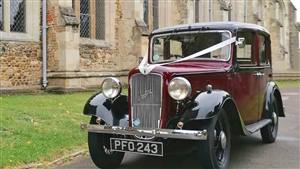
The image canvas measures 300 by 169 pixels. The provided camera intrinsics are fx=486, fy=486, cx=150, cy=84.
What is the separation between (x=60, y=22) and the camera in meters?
16.8

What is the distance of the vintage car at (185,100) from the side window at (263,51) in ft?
0.96

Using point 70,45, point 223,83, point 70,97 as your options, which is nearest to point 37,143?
point 223,83

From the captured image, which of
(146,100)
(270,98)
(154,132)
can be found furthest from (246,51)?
(154,132)

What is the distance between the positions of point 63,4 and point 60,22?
2.27 ft

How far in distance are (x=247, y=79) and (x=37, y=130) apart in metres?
3.96

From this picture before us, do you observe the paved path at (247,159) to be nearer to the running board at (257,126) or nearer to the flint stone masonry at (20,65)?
the running board at (257,126)

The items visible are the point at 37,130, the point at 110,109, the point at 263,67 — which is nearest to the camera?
the point at 110,109

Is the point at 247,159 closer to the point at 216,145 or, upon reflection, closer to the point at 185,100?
the point at 216,145

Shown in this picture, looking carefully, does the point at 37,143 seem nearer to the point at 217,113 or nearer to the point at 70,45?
the point at 217,113

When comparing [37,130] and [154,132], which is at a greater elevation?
[154,132]

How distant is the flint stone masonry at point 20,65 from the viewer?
15711mm

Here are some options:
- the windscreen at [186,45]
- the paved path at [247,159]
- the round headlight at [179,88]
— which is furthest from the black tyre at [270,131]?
the round headlight at [179,88]

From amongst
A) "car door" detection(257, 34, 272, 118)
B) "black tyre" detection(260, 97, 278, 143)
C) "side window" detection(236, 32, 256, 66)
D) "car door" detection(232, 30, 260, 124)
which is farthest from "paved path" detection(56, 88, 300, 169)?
"side window" detection(236, 32, 256, 66)

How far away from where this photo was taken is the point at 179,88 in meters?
6.22
